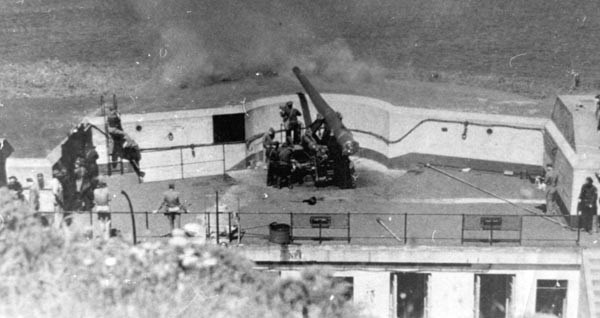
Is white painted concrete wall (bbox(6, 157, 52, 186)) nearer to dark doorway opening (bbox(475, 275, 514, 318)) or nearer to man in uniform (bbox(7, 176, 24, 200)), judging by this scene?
man in uniform (bbox(7, 176, 24, 200))

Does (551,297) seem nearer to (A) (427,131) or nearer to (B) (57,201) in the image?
(A) (427,131)

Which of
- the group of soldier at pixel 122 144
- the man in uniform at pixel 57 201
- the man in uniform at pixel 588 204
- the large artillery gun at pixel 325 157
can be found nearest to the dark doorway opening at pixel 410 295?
the man in uniform at pixel 588 204

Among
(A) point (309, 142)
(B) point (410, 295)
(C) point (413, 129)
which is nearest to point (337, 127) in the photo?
(A) point (309, 142)

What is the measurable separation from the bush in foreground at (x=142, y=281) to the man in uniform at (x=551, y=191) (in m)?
5.83

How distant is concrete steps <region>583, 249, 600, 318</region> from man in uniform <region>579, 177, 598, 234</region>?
1.22 metres

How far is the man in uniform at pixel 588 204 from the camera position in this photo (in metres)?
20.0

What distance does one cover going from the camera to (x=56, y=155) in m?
22.4

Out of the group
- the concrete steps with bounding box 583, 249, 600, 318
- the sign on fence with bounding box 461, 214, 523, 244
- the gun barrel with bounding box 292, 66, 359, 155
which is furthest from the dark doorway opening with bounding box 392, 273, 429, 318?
the gun barrel with bounding box 292, 66, 359, 155

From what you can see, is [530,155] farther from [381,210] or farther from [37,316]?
[37,316]

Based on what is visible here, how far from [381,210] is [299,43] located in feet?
102

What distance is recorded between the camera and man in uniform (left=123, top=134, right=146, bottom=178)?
2472 centimetres

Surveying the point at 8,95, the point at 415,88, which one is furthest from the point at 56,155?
the point at 8,95

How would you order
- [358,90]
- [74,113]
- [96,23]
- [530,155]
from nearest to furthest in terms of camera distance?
[530,155]
[358,90]
[74,113]
[96,23]

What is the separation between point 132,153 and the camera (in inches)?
974
